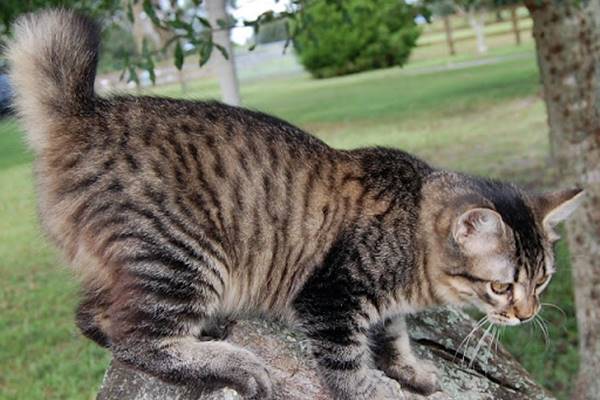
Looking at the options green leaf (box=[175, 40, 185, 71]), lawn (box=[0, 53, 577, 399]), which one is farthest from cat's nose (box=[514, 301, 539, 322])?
green leaf (box=[175, 40, 185, 71])

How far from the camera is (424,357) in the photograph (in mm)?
3455

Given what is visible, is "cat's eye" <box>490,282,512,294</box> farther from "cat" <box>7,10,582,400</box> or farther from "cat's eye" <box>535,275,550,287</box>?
"cat's eye" <box>535,275,550,287</box>

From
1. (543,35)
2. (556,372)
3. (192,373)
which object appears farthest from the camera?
(556,372)

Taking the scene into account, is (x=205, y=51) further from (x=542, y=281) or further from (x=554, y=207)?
(x=542, y=281)

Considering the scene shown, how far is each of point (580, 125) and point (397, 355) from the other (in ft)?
8.18

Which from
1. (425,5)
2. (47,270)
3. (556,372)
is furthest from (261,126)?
(47,270)

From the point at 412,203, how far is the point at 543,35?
2320mm

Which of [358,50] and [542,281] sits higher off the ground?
[358,50]

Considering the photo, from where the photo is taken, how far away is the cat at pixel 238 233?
2896 mm

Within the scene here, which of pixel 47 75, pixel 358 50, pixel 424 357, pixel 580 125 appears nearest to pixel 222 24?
pixel 47 75

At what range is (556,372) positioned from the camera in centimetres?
576

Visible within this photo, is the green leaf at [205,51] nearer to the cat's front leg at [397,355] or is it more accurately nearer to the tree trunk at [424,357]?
the tree trunk at [424,357]

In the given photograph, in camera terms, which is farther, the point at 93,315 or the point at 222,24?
the point at 222,24

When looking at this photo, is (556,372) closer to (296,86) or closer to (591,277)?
(591,277)
